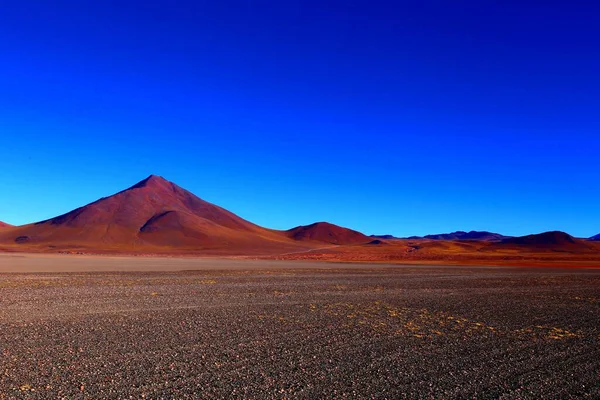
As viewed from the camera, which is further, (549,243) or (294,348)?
(549,243)

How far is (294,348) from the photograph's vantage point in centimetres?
1046

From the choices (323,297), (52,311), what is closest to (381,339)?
(323,297)

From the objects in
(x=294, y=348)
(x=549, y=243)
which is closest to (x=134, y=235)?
(x=549, y=243)

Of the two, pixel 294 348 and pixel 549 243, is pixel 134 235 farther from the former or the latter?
pixel 294 348

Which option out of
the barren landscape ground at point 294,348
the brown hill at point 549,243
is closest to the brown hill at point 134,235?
the brown hill at point 549,243

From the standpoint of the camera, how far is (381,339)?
11547 millimetres

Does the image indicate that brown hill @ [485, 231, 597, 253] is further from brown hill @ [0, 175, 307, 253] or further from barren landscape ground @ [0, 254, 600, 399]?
barren landscape ground @ [0, 254, 600, 399]

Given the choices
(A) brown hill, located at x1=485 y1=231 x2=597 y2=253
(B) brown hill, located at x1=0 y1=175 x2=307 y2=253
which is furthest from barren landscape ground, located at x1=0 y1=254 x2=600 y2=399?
(A) brown hill, located at x1=485 y1=231 x2=597 y2=253

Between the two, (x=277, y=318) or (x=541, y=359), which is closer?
(x=541, y=359)

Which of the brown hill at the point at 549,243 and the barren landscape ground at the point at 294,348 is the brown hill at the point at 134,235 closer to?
the brown hill at the point at 549,243

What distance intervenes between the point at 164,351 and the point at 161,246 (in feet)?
518

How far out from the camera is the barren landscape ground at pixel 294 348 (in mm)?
7672

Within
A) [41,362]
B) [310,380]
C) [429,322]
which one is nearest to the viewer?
[310,380]

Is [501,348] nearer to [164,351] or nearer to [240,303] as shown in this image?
[164,351]
